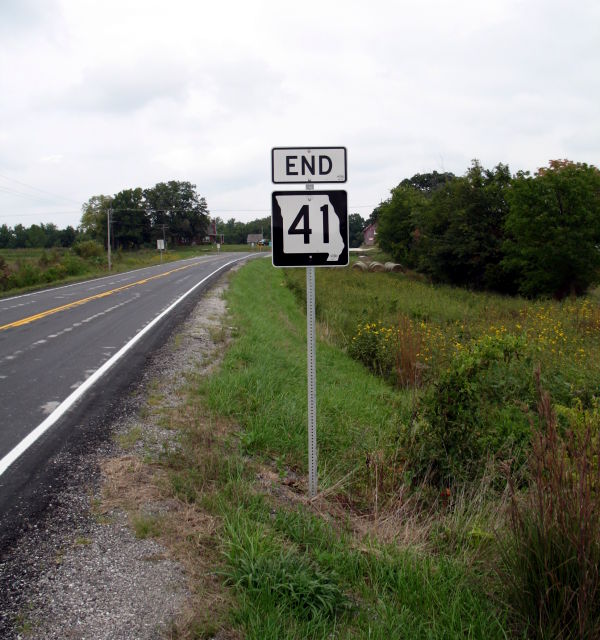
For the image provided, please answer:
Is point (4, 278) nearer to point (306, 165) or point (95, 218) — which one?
point (306, 165)

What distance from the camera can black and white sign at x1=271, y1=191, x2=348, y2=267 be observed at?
4418mm

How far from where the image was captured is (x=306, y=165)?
446cm

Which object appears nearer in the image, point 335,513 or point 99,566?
point 99,566

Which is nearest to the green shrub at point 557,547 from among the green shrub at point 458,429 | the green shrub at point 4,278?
the green shrub at point 458,429

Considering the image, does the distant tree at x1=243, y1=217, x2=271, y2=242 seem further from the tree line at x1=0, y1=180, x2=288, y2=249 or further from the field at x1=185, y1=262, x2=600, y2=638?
the field at x1=185, y1=262, x2=600, y2=638

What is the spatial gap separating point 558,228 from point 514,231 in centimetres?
299

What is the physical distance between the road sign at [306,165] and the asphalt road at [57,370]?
9.90 feet

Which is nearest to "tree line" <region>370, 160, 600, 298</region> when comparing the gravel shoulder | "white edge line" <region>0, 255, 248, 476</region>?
"white edge line" <region>0, 255, 248, 476</region>

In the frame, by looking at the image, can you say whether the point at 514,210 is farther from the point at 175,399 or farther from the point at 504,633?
the point at 504,633

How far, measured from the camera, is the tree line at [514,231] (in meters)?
33.4

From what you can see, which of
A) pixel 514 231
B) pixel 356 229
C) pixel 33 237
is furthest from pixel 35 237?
pixel 514 231

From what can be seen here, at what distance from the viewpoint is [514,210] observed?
36031 millimetres

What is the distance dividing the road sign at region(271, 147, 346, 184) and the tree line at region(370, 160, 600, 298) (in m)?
31.9

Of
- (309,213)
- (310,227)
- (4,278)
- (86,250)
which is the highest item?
(86,250)
